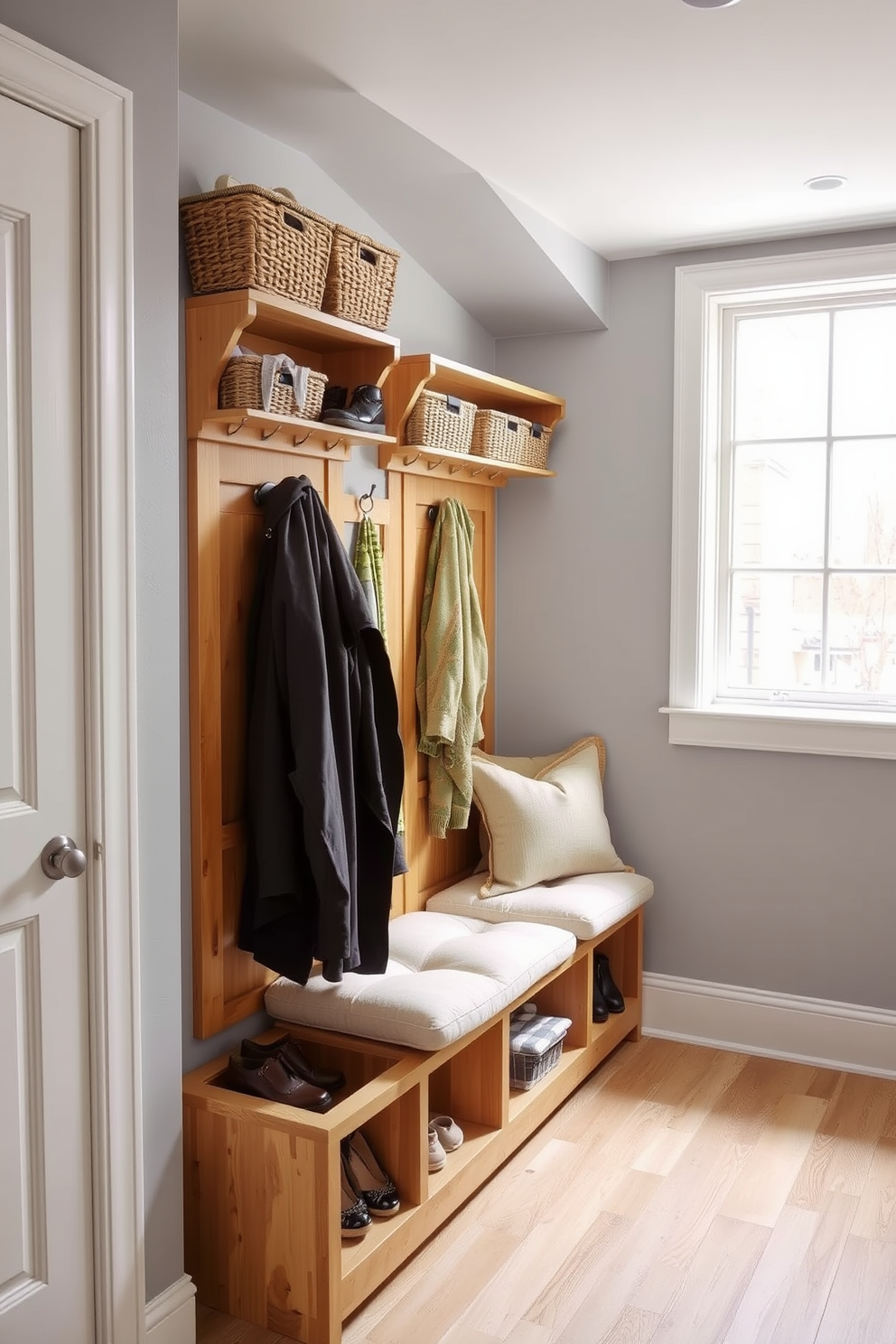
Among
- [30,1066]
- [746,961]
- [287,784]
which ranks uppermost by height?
[287,784]

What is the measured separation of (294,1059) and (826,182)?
2443 millimetres

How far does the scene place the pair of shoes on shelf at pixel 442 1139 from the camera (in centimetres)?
252

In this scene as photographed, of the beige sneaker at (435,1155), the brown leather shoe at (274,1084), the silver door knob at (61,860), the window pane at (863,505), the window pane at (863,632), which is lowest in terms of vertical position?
the beige sneaker at (435,1155)

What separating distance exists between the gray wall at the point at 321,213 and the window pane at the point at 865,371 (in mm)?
1083

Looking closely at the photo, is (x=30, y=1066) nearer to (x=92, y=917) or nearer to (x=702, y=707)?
(x=92, y=917)

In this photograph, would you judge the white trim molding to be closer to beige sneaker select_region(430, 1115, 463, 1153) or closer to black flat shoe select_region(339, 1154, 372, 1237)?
black flat shoe select_region(339, 1154, 372, 1237)

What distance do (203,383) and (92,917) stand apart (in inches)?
41.8

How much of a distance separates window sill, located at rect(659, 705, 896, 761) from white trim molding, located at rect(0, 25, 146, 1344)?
2019 mm

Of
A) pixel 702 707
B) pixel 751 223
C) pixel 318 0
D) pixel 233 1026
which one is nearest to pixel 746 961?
pixel 702 707

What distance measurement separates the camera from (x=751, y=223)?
3.26m

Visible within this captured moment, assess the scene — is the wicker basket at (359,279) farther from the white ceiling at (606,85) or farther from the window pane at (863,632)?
the window pane at (863,632)

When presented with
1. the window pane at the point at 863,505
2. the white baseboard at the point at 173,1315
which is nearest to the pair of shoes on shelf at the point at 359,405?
the window pane at the point at 863,505

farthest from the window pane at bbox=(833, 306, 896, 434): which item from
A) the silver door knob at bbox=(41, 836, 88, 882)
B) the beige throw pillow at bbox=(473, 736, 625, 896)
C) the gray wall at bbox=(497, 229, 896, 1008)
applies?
the silver door knob at bbox=(41, 836, 88, 882)

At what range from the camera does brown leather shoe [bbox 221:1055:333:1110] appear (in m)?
2.22
